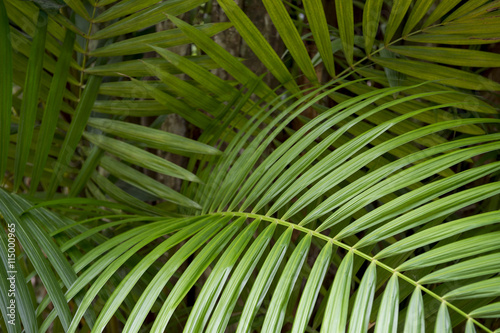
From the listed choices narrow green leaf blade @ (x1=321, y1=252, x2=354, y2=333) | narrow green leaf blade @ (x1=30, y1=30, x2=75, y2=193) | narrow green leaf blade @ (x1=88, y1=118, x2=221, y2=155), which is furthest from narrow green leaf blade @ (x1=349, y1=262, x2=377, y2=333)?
narrow green leaf blade @ (x1=30, y1=30, x2=75, y2=193)

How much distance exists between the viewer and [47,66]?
28.8 inches

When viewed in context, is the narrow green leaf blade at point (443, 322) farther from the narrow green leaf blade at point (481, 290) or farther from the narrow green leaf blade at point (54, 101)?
the narrow green leaf blade at point (54, 101)

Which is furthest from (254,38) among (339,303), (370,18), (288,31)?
(339,303)

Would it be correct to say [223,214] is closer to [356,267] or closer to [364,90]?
[356,267]

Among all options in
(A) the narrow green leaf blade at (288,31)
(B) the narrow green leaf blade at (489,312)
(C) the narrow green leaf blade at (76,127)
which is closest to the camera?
(B) the narrow green leaf blade at (489,312)

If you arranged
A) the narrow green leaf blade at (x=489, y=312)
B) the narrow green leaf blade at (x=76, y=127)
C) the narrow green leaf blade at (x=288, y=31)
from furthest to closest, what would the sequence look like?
1. the narrow green leaf blade at (x=76, y=127)
2. the narrow green leaf blade at (x=288, y=31)
3. the narrow green leaf blade at (x=489, y=312)

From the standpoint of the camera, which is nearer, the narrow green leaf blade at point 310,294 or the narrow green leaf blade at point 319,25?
the narrow green leaf blade at point 310,294

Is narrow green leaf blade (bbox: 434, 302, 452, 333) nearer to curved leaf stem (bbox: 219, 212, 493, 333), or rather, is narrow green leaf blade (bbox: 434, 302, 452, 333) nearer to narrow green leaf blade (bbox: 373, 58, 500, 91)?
curved leaf stem (bbox: 219, 212, 493, 333)

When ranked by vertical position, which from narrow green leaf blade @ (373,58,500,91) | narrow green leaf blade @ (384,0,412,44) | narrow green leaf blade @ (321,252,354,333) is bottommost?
narrow green leaf blade @ (321,252,354,333)

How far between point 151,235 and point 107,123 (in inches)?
11.5

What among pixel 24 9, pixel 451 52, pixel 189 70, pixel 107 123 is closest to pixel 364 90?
pixel 451 52

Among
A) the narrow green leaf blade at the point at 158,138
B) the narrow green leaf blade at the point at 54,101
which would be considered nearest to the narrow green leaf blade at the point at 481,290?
the narrow green leaf blade at the point at 158,138

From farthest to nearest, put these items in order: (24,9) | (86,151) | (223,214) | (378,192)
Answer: (86,151)
(24,9)
(223,214)
(378,192)

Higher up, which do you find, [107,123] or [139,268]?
[107,123]
